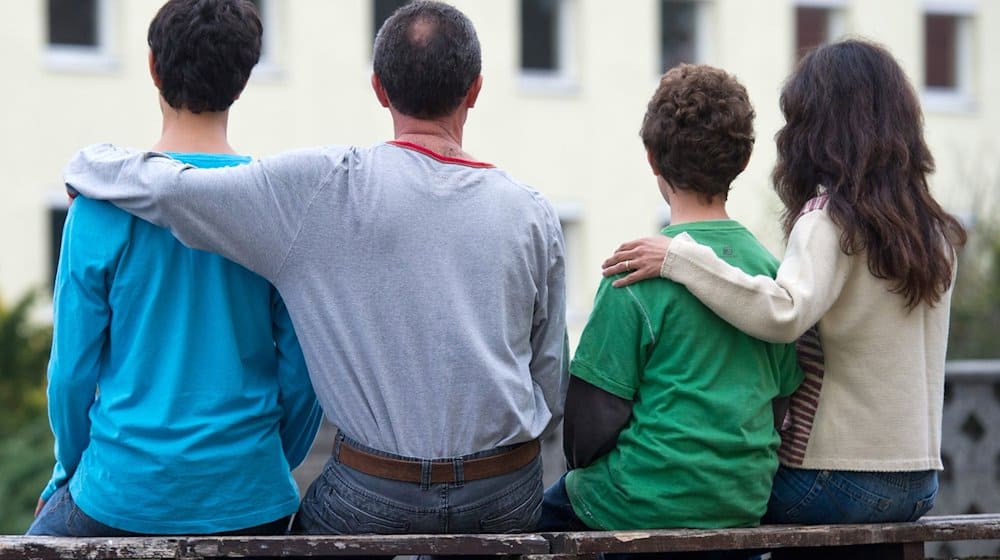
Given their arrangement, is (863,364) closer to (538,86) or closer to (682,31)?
(538,86)

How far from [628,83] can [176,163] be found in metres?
16.5

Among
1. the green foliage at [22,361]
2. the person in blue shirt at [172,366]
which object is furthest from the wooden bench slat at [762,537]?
the green foliage at [22,361]

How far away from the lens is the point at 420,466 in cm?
344

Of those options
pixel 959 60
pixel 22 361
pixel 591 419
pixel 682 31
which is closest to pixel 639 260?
pixel 591 419

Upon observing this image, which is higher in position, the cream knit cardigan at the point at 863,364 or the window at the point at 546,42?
the window at the point at 546,42

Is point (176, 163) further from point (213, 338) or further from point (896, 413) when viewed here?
point (896, 413)

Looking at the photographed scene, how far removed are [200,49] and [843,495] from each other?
6.15ft

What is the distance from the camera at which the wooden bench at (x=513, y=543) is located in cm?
339

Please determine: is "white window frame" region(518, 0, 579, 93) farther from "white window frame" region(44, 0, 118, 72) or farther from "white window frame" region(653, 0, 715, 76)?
"white window frame" region(44, 0, 118, 72)

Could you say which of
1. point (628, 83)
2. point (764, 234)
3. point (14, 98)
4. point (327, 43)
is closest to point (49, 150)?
point (14, 98)

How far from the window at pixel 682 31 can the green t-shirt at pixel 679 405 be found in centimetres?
1678

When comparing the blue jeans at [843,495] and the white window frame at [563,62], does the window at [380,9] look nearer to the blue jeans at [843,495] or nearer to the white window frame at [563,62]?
the white window frame at [563,62]

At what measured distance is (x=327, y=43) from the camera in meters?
17.9

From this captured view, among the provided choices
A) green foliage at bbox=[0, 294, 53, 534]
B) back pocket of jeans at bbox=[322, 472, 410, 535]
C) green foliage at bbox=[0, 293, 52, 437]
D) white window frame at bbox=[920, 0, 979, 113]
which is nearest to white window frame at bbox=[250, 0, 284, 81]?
green foliage at bbox=[0, 294, 53, 534]
